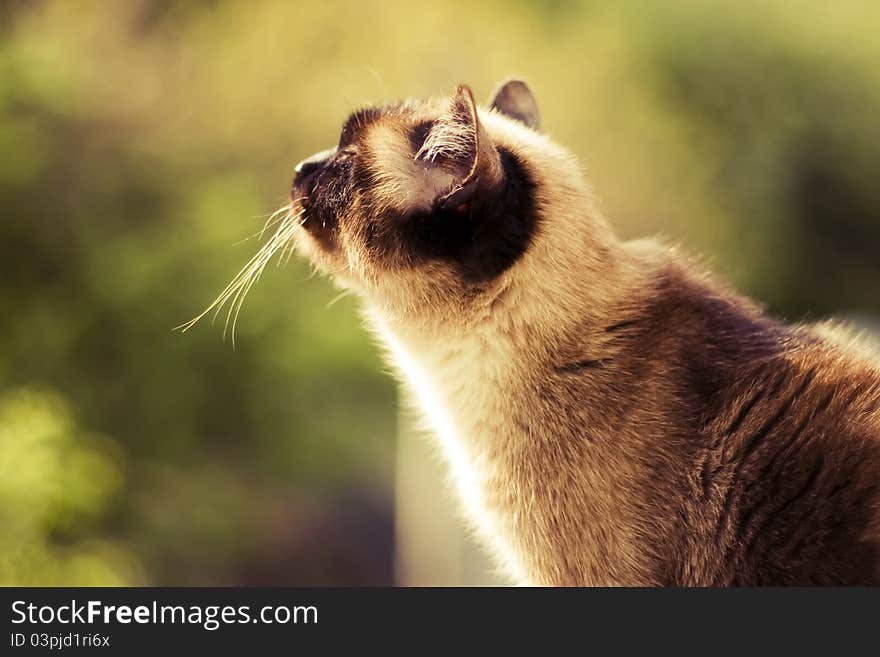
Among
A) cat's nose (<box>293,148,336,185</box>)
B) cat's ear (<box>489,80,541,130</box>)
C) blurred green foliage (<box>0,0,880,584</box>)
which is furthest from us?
blurred green foliage (<box>0,0,880,584</box>)

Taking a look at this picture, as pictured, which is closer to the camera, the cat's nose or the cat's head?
the cat's head

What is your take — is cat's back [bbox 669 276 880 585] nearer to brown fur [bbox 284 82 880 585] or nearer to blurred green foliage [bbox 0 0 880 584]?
brown fur [bbox 284 82 880 585]

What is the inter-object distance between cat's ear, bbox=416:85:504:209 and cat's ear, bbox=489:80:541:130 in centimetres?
26

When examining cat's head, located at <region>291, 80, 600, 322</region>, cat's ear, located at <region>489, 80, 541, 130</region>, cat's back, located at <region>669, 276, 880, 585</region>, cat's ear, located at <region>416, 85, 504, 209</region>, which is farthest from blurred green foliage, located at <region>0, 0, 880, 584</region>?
cat's back, located at <region>669, 276, 880, 585</region>

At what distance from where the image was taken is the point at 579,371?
3.70 feet

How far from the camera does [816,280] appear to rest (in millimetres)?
4582

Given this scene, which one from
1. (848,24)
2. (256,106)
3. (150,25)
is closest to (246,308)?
(256,106)

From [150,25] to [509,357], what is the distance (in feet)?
10.0

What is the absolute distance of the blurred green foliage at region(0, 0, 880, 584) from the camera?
323cm

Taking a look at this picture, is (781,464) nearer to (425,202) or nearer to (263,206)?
(425,202)

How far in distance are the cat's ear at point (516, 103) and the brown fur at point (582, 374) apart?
0.37 ft

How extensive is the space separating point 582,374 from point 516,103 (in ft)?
1.39

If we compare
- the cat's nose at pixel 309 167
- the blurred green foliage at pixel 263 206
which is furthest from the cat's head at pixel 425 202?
the blurred green foliage at pixel 263 206

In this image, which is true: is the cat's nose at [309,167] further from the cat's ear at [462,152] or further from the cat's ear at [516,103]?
the cat's ear at [516,103]
